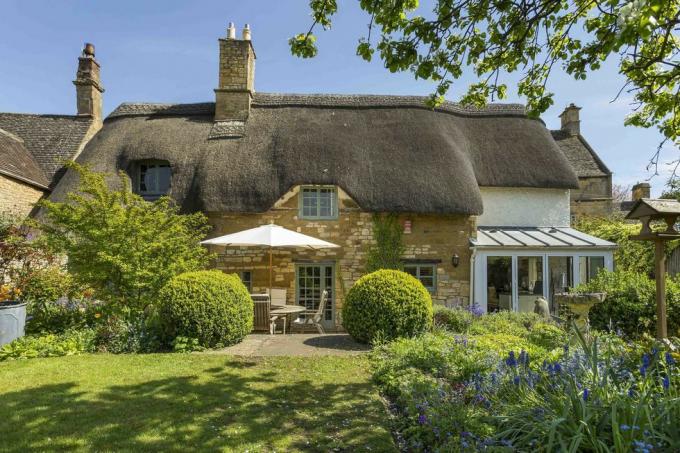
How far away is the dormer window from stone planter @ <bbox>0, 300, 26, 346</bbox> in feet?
17.2

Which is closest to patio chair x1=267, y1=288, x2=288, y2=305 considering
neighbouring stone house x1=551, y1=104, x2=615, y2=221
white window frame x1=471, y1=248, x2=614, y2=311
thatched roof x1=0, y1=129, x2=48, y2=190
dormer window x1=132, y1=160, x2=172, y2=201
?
dormer window x1=132, y1=160, x2=172, y2=201

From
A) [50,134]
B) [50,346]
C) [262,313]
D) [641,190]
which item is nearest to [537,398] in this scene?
[262,313]

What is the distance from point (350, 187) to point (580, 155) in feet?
43.5

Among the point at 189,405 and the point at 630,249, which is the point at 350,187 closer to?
the point at 189,405

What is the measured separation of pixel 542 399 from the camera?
3.06 meters

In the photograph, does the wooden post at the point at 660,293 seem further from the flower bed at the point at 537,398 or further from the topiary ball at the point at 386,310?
the topiary ball at the point at 386,310

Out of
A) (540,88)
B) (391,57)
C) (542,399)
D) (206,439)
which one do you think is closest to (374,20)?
(391,57)

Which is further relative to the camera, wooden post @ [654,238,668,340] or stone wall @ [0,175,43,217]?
stone wall @ [0,175,43,217]

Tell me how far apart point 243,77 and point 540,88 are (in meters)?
9.24

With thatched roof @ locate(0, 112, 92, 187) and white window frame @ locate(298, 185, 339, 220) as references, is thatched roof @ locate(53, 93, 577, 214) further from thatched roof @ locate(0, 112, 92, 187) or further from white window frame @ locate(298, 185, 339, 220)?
thatched roof @ locate(0, 112, 92, 187)

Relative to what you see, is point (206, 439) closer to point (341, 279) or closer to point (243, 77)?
point (341, 279)

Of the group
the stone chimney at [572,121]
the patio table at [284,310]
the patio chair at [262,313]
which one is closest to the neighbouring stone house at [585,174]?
the stone chimney at [572,121]

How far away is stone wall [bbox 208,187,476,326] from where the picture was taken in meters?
10.7

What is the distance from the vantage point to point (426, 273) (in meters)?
10.9
